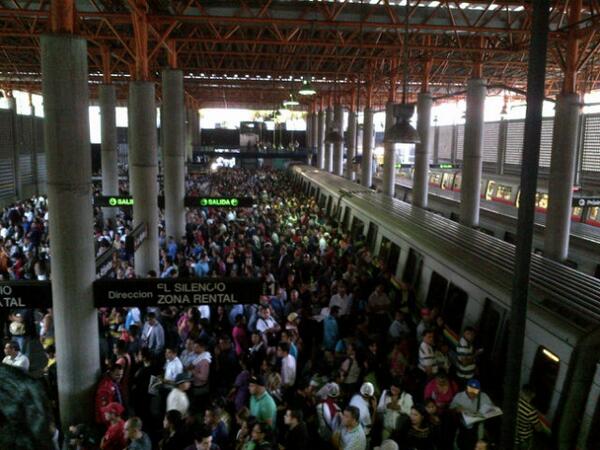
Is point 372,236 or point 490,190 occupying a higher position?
point 490,190

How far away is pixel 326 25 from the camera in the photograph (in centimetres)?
1497

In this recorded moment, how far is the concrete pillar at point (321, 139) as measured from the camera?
147 ft

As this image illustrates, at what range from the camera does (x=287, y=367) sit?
7.22 m

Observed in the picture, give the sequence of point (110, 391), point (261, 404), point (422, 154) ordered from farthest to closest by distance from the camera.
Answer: point (422, 154), point (110, 391), point (261, 404)

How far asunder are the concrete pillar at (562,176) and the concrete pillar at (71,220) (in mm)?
10680

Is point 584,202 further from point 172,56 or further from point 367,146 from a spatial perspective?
point 367,146

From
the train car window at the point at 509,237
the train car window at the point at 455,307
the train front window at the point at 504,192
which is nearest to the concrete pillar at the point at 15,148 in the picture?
the train front window at the point at 504,192

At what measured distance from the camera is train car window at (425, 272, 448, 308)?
33.1 feet

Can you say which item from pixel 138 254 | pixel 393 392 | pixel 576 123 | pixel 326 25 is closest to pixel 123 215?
pixel 138 254

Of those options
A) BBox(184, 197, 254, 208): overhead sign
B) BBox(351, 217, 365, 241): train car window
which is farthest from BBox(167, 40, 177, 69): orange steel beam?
BBox(351, 217, 365, 241): train car window

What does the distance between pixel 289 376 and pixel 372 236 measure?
9.51 metres

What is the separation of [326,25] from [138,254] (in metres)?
8.06

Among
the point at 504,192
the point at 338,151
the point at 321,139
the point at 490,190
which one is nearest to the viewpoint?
the point at 504,192

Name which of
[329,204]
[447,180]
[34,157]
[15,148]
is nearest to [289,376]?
[329,204]
